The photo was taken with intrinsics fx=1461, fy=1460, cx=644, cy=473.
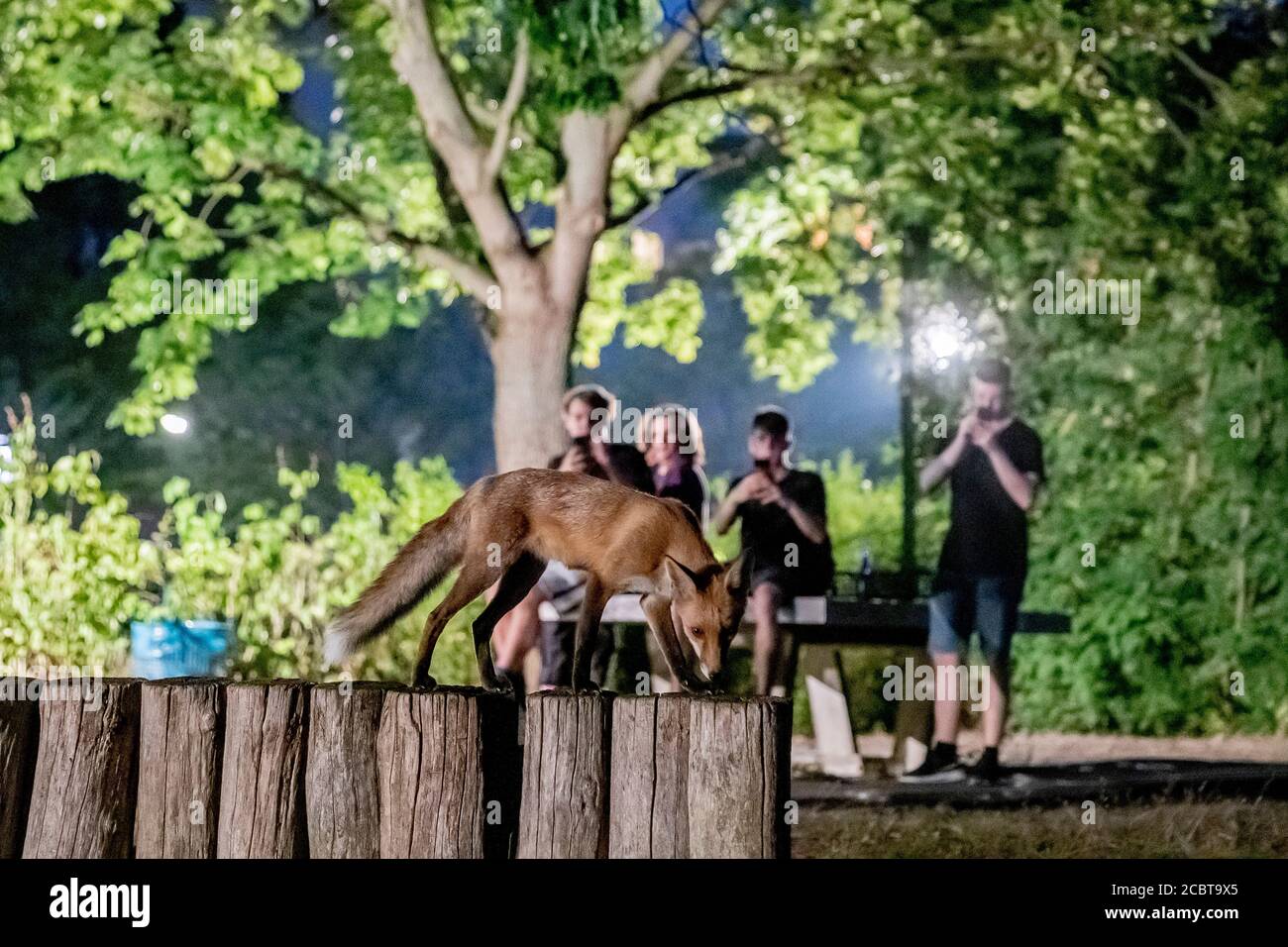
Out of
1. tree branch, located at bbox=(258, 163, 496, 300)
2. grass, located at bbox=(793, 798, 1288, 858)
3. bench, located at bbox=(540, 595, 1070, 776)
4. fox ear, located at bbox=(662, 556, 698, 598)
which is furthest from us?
tree branch, located at bbox=(258, 163, 496, 300)

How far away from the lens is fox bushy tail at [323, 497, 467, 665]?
14.6ft

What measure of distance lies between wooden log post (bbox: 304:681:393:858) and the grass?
2945 millimetres

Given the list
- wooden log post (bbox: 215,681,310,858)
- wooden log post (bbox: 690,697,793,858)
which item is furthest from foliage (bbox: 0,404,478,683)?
wooden log post (bbox: 690,697,793,858)

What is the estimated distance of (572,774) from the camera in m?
4.00

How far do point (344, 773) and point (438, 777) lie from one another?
28 centimetres

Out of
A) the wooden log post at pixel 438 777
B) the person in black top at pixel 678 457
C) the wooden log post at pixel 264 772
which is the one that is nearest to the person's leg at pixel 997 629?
the person in black top at pixel 678 457

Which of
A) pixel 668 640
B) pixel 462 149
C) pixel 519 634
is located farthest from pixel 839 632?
pixel 462 149

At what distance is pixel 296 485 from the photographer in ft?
37.4

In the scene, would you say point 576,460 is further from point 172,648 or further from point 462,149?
point 462,149

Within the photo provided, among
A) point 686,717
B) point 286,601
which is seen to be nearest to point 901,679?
point 286,601

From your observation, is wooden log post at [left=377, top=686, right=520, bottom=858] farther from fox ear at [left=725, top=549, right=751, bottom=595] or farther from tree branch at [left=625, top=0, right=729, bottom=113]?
tree branch at [left=625, top=0, right=729, bottom=113]

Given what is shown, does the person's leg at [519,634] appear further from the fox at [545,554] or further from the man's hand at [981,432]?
the fox at [545,554]

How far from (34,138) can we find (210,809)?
8.45 meters
